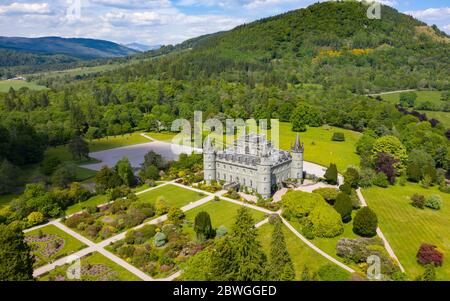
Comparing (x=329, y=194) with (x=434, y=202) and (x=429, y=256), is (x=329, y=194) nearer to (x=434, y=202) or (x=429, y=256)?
(x=429, y=256)

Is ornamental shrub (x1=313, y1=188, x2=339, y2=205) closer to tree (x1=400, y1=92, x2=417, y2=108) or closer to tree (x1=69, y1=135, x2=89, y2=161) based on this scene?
tree (x1=69, y1=135, x2=89, y2=161)

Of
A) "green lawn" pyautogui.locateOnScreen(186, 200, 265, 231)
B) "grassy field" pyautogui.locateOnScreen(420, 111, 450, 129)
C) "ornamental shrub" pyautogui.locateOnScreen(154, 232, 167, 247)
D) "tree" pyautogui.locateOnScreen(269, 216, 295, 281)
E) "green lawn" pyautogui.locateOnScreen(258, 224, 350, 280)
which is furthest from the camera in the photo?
"grassy field" pyautogui.locateOnScreen(420, 111, 450, 129)

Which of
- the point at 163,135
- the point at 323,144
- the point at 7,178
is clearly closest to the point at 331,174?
the point at 323,144

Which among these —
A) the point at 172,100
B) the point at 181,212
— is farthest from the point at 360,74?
the point at 181,212

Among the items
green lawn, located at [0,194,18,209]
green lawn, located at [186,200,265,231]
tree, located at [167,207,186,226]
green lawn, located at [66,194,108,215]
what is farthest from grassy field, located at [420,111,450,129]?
green lawn, located at [0,194,18,209]

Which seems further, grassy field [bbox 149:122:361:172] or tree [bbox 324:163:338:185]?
grassy field [bbox 149:122:361:172]

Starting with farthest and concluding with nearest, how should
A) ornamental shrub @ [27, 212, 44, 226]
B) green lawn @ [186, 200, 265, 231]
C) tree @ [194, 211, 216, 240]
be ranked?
1. ornamental shrub @ [27, 212, 44, 226]
2. green lawn @ [186, 200, 265, 231]
3. tree @ [194, 211, 216, 240]
